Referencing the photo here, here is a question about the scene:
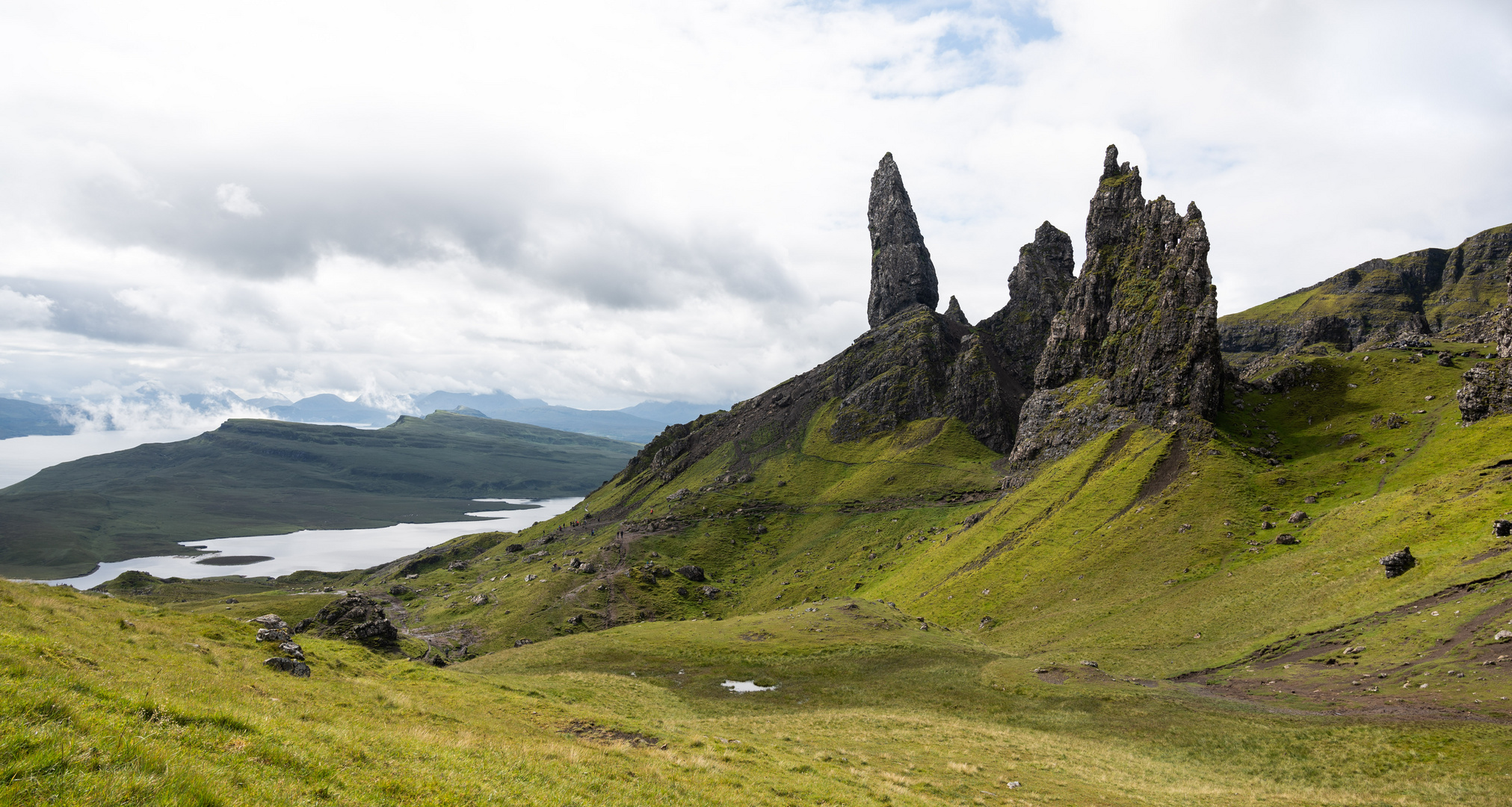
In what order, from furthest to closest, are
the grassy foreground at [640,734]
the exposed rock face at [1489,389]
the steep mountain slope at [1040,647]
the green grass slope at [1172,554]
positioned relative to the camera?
the exposed rock face at [1489,389], the green grass slope at [1172,554], the steep mountain slope at [1040,647], the grassy foreground at [640,734]

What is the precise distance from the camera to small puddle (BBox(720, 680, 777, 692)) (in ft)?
197

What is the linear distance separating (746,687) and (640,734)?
97.6ft

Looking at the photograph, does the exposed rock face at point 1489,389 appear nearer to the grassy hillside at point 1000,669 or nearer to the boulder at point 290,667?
the grassy hillside at point 1000,669

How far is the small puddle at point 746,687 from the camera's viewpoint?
5991 centimetres

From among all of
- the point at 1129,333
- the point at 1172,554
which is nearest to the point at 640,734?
the point at 1172,554

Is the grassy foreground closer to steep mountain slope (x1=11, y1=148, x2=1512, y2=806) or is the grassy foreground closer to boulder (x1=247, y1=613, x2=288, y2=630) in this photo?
steep mountain slope (x1=11, y1=148, x2=1512, y2=806)

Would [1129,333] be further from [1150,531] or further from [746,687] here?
[746,687]

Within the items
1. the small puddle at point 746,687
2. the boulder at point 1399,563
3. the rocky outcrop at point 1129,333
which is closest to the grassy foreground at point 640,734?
the small puddle at point 746,687

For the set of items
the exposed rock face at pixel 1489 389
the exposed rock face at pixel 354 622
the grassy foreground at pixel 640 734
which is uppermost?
the exposed rock face at pixel 1489 389

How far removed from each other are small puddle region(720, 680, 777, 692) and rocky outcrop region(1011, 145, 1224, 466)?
11407cm

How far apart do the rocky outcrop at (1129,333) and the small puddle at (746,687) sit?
11407 cm

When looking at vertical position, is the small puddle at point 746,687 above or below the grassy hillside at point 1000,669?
below

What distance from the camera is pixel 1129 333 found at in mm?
161000

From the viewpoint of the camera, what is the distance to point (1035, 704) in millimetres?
53562
